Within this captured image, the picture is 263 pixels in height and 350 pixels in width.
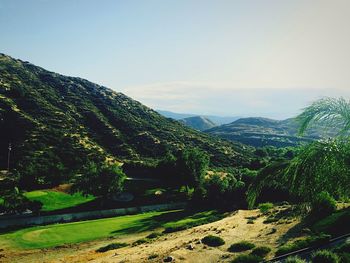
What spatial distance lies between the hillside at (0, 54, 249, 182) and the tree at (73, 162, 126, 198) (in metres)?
10.5

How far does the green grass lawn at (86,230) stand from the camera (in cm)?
4822

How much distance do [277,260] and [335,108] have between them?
44.1 feet

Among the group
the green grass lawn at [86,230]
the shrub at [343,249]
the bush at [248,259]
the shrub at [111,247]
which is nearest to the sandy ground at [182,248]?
the shrub at [111,247]

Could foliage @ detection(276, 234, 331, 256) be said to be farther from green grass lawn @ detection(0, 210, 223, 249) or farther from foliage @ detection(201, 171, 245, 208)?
foliage @ detection(201, 171, 245, 208)

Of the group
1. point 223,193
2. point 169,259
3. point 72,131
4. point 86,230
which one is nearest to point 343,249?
point 169,259

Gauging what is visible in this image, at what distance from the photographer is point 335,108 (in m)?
9.64

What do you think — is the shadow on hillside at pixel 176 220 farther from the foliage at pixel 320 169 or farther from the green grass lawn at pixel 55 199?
the foliage at pixel 320 169

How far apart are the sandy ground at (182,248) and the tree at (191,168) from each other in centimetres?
3800

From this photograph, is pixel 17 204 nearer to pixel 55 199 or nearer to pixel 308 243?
pixel 55 199

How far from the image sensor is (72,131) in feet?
447

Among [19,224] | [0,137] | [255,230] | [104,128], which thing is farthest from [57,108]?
[255,230]

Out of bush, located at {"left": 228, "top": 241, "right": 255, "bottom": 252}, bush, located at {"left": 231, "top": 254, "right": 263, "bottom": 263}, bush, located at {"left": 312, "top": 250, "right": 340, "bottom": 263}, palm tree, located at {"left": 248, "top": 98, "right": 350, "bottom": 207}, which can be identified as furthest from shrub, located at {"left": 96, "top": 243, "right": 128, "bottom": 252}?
palm tree, located at {"left": 248, "top": 98, "right": 350, "bottom": 207}

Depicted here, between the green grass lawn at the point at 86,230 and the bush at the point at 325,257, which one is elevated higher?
the bush at the point at 325,257

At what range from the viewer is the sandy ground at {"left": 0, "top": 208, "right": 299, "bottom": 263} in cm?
2933
